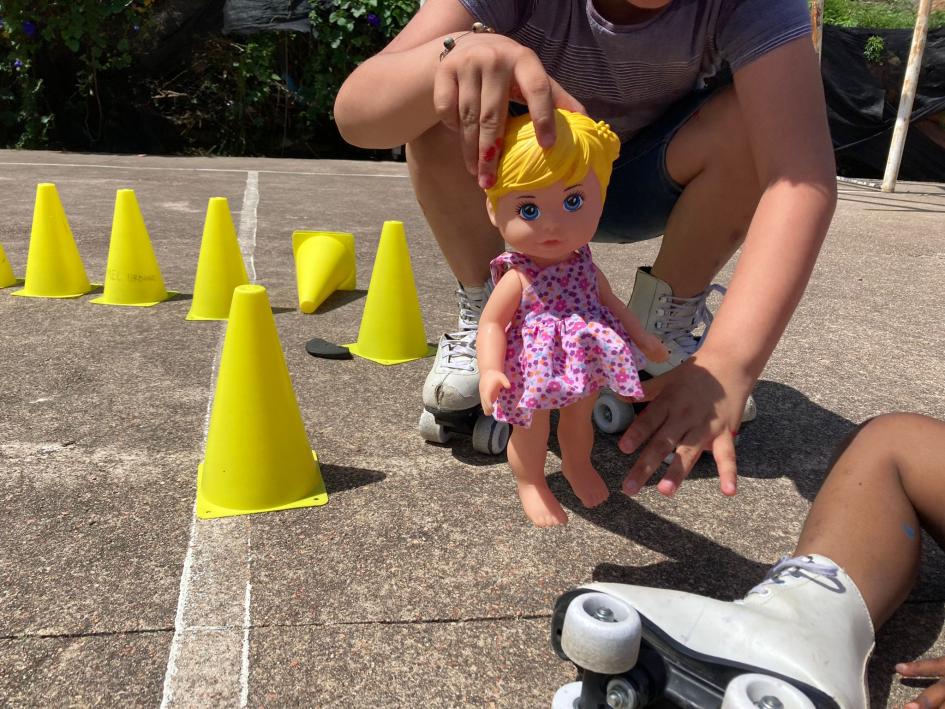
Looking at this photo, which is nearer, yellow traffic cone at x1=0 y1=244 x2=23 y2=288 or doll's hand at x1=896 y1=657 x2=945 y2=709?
doll's hand at x1=896 y1=657 x2=945 y2=709

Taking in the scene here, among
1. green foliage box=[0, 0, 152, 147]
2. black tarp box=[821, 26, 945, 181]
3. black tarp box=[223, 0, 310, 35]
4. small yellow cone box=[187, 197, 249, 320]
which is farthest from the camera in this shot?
black tarp box=[821, 26, 945, 181]

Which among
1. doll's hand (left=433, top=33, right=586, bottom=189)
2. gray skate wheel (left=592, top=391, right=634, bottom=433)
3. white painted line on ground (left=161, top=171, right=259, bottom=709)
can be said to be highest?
doll's hand (left=433, top=33, right=586, bottom=189)

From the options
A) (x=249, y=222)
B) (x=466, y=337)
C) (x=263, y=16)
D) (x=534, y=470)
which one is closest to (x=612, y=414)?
(x=466, y=337)

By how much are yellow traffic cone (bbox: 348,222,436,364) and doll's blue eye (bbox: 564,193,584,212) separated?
150 cm

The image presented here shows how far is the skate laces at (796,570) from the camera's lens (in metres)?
1.34

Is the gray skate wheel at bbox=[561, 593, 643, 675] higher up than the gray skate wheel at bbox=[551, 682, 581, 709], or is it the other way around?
the gray skate wheel at bbox=[561, 593, 643, 675]

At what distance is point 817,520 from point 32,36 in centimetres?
1022

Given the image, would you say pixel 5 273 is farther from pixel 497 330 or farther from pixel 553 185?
pixel 553 185

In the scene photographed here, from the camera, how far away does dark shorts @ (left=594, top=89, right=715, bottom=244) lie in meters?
2.12

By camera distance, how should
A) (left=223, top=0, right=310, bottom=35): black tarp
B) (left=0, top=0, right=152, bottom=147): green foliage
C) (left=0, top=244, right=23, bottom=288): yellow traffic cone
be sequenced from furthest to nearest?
1. (left=223, top=0, right=310, bottom=35): black tarp
2. (left=0, top=0, right=152, bottom=147): green foliage
3. (left=0, top=244, right=23, bottom=288): yellow traffic cone

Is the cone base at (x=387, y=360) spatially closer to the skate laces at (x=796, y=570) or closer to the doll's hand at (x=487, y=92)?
the doll's hand at (x=487, y=92)

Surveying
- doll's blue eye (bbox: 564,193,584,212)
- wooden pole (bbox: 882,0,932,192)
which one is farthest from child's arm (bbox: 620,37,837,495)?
wooden pole (bbox: 882,0,932,192)

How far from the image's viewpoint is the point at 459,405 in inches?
79.9

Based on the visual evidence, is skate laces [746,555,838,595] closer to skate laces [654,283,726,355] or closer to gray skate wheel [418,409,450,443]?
skate laces [654,283,726,355]
